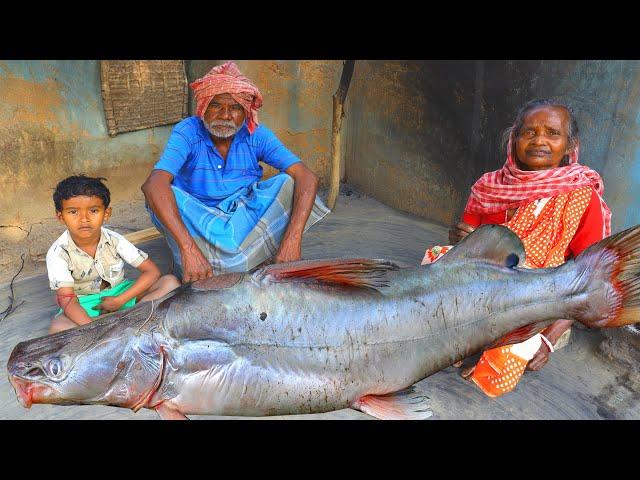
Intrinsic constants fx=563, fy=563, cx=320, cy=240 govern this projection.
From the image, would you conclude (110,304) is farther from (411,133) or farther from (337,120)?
(411,133)

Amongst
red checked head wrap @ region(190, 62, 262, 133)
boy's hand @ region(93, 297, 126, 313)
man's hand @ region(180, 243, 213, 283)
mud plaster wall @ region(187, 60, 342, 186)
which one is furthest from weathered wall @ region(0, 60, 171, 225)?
man's hand @ region(180, 243, 213, 283)

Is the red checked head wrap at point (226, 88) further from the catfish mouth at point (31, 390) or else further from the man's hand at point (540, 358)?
the man's hand at point (540, 358)

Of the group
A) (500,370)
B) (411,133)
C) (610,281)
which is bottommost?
(500,370)

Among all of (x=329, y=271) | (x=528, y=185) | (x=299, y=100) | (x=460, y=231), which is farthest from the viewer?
(x=299, y=100)

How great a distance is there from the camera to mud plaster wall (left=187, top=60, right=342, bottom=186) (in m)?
5.39

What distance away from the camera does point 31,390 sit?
1.85 m

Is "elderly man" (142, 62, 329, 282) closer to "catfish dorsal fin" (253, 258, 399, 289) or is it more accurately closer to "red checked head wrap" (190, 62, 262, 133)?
"red checked head wrap" (190, 62, 262, 133)

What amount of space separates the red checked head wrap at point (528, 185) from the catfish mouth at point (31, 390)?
2205 millimetres

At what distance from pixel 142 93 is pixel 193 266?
288 centimetres

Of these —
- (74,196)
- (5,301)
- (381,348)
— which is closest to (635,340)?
(381,348)

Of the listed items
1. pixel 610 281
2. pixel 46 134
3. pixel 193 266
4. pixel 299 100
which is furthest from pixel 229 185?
pixel 299 100

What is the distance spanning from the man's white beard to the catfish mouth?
186 cm

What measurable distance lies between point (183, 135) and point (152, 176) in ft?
1.24

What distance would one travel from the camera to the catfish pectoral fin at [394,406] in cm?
211
